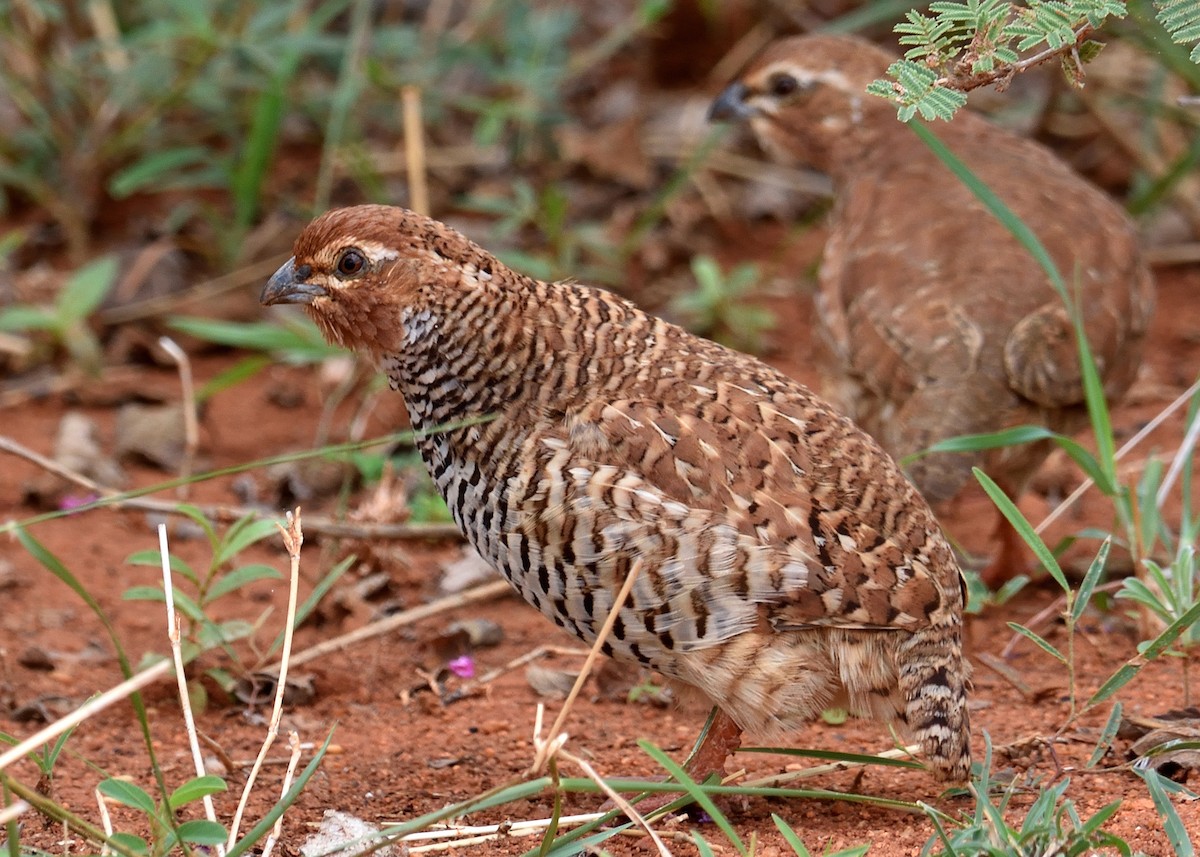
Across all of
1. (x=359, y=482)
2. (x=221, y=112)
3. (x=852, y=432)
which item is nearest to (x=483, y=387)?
(x=852, y=432)

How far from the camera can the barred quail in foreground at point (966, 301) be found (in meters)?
4.80

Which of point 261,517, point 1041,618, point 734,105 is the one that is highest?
point 734,105

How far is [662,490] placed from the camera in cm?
350

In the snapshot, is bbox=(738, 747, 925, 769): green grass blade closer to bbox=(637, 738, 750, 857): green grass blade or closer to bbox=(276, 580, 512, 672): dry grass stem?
bbox=(637, 738, 750, 857): green grass blade

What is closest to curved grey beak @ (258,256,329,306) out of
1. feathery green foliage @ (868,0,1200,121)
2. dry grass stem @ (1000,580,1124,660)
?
feathery green foliage @ (868,0,1200,121)

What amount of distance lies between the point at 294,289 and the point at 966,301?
2233mm

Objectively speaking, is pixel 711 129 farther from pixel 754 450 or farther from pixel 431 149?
pixel 754 450

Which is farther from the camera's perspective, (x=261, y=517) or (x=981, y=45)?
(x=261, y=517)

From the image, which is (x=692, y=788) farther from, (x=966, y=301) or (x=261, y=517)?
(x=966, y=301)

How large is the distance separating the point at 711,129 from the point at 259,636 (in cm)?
452

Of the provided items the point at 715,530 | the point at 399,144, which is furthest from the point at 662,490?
the point at 399,144

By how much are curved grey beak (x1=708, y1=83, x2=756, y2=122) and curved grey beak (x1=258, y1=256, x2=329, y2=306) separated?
3276 mm

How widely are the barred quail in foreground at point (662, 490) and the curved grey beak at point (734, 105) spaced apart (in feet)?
9.94

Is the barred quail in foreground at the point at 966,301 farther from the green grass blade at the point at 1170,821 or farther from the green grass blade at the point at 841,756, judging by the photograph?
the green grass blade at the point at 1170,821
